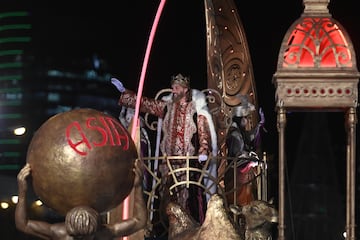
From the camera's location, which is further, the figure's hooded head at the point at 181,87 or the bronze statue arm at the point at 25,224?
the figure's hooded head at the point at 181,87

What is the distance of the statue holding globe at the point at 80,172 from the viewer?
7.03m

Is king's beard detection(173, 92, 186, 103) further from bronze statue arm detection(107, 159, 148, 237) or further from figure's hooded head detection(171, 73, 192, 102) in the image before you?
bronze statue arm detection(107, 159, 148, 237)

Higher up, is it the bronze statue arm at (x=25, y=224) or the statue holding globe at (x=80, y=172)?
the statue holding globe at (x=80, y=172)

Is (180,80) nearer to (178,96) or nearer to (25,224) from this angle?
(178,96)

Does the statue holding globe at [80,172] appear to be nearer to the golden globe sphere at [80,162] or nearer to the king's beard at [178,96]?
the golden globe sphere at [80,162]

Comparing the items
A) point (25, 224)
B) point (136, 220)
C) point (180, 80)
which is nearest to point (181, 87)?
point (180, 80)

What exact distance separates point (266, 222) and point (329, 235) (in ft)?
11.4

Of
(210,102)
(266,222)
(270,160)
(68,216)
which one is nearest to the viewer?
(68,216)

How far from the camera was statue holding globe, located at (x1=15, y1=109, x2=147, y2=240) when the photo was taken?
277 inches

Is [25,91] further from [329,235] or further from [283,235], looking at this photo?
[283,235]

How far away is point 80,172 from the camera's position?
704 centimetres

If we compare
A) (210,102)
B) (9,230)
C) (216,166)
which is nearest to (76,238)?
(216,166)

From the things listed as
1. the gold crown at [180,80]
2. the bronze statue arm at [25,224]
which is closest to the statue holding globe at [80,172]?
the bronze statue arm at [25,224]

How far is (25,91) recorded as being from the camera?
16.9 meters
